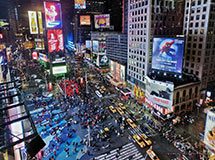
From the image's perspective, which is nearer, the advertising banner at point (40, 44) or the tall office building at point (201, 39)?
the tall office building at point (201, 39)

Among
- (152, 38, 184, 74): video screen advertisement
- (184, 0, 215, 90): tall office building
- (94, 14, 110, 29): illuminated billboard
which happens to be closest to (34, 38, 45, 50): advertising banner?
(94, 14, 110, 29): illuminated billboard

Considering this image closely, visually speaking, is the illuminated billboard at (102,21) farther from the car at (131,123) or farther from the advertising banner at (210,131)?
the advertising banner at (210,131)

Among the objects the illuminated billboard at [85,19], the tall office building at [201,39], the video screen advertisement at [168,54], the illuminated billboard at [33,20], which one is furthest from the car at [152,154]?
the illuminated billboard at [85,19]

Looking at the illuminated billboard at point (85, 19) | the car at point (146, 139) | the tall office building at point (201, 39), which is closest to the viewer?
the car at point (146, 139)

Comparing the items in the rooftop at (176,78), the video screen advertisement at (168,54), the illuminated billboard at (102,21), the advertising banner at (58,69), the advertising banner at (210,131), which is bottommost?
the advertising banner at (210,131)

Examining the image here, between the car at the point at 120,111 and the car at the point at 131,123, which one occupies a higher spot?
the car at the point at 120,111

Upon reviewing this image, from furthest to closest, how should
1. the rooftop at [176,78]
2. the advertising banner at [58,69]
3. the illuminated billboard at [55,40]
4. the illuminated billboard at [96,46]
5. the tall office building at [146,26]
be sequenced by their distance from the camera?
the illuminated billboard at [96,46] < the advertising banner at [58,69] < the tall office building at [146,26] < the illuminated billboard at [55,40] < the rooftop at [176,78]
